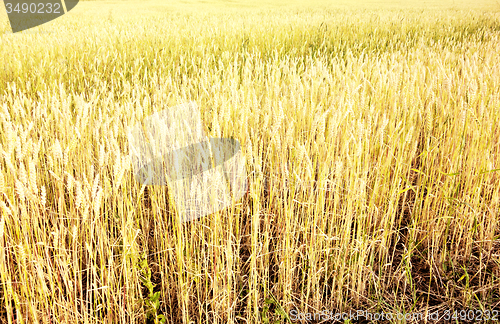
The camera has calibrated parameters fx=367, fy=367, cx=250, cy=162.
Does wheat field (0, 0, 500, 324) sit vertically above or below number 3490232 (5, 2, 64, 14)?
below

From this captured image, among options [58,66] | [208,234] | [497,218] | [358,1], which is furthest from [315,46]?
[358,1]

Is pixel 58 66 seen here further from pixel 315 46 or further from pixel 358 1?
pixel 358 1

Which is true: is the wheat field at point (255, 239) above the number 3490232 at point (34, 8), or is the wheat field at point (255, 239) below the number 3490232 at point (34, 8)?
below

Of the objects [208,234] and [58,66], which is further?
[58,66]

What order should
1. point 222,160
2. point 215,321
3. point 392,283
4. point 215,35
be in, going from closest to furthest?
point 215,321 < point 392,283 < point 222,160 < point 215,35

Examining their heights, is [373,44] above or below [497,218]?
above

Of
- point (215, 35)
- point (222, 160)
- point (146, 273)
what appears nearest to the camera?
point (146, 273)

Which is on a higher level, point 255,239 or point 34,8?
point 34,8

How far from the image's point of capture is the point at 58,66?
2.91 m

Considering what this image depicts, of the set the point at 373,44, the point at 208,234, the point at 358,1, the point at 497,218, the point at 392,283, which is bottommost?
the point at 392,283

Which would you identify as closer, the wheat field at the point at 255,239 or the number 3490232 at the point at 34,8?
the wheat field at the point at 255,239

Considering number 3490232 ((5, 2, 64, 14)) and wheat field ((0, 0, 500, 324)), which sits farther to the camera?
number 3490232 ((5, 2, 64, 14))

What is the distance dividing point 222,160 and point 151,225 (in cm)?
39

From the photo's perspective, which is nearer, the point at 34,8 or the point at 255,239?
the point at 255,239
